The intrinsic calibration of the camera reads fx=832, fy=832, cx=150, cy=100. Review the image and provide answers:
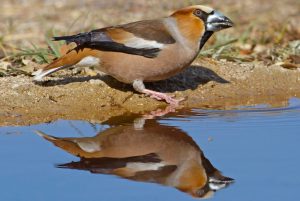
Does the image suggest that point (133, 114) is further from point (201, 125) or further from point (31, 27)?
point (31, 27)

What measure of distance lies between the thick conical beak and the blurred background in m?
0.91

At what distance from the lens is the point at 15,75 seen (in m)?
7.21

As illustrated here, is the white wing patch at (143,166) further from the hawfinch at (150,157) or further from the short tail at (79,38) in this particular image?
the short tail at (79,38)

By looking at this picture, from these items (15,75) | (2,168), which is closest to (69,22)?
(15,75)

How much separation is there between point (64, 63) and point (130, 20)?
319 cm

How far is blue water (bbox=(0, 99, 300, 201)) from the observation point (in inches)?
157

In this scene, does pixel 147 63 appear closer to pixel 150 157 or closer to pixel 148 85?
pixel 148 85

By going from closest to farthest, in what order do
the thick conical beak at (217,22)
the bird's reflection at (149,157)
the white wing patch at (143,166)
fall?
1. the bird's reflection at (149,157)
2. the white wing patch at (143,166)
3. the thick conical beak at (217,22)

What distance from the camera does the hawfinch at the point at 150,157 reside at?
4.27 metres

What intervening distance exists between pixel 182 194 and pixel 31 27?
6161mm

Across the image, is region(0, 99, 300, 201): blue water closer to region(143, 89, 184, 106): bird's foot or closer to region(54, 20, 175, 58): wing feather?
region(143, 89, 184, 106): bird's foot

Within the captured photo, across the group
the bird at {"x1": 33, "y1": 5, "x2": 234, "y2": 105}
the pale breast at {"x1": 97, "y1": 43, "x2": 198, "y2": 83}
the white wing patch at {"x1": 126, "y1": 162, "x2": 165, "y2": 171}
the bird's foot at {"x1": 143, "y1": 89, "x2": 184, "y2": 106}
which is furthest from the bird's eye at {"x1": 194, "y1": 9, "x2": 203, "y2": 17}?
the white wing patch at {"x1": 126, "y1": 162, "x2": 165, "y2": 171}

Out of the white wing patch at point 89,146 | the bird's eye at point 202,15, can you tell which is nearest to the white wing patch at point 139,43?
the bird's eye at point 202,15

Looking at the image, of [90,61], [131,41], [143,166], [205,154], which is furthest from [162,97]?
[143,166]
